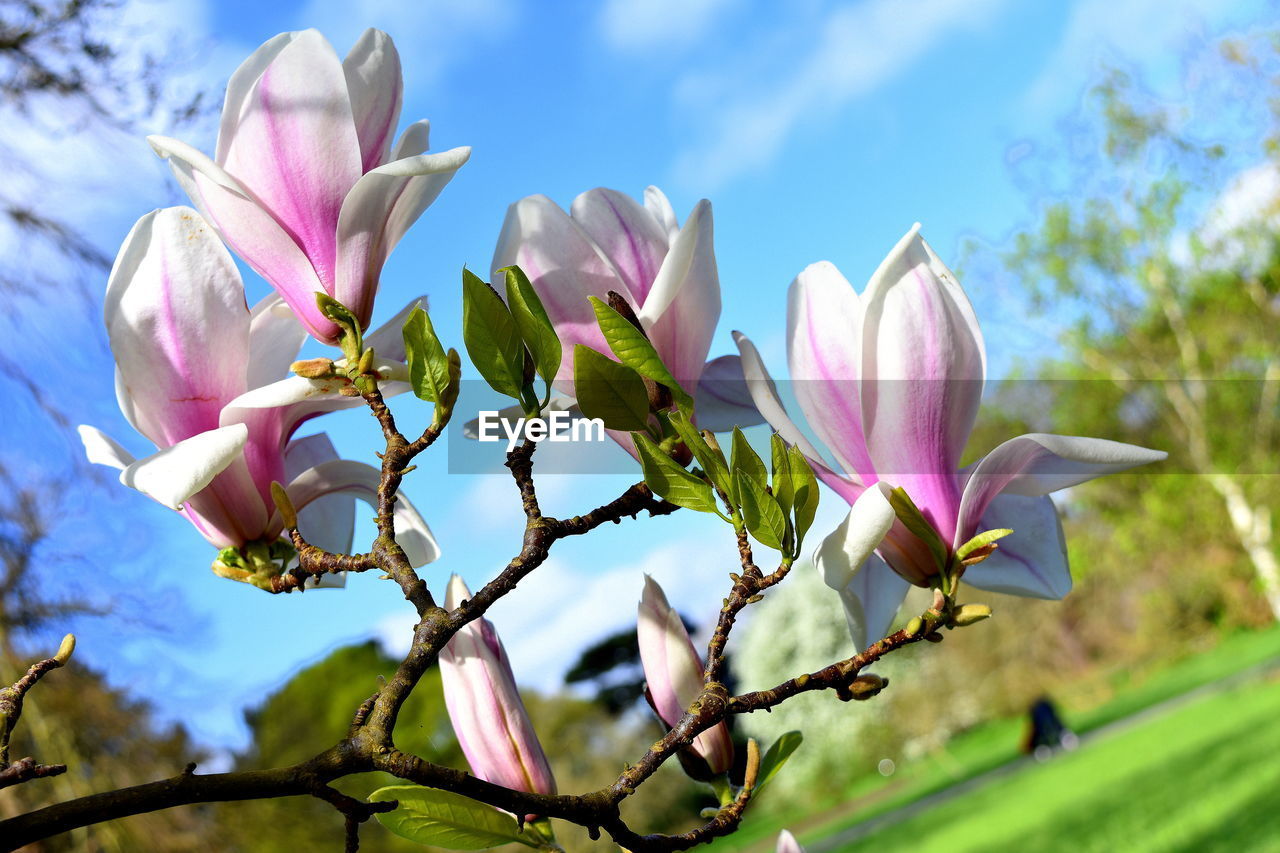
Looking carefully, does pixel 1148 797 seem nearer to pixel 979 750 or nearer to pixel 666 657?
pixel 666 657

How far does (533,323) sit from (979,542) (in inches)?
5.8

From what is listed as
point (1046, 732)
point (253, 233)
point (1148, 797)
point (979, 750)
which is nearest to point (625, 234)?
point (253, 233)

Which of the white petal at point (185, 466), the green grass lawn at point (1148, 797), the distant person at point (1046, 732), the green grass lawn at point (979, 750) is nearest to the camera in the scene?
the white petal at point (185, 466)

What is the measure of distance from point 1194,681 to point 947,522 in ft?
33.2

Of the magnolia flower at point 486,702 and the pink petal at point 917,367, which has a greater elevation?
the pink petal at point 917,367

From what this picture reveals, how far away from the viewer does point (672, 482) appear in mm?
312

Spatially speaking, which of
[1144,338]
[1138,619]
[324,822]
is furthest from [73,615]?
[1138,619]

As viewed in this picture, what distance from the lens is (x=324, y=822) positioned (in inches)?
163

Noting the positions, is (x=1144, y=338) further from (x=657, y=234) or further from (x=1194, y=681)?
(x=657, y=234)

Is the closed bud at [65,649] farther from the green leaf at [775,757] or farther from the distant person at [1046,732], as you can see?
the distant person at [1046,732]

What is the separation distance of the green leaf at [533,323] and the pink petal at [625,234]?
3 cm

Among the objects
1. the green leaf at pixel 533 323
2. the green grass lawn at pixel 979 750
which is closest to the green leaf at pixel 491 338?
the green leaf at pixel 533 323

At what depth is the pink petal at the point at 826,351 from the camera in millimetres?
320

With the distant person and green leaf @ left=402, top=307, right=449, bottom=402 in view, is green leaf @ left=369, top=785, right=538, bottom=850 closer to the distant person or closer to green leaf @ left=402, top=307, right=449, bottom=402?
green leaf @ left=402, top=307, right=449, bottom=402
